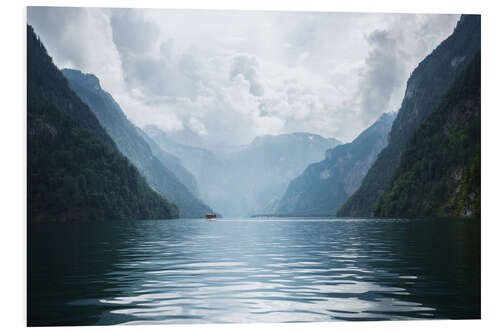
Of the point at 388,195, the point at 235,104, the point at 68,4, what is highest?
the point at 68,4

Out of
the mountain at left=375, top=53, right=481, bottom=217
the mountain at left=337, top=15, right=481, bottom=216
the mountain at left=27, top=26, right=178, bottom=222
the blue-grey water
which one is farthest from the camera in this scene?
the mountain at left=337, top=15, right=481, bottom=216

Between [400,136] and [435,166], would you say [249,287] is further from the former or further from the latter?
[400,136]

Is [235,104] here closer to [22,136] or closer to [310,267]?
[310,267]

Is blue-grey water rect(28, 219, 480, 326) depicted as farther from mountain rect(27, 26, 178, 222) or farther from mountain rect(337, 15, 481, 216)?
mountain rect(337, 15, 481, 216)

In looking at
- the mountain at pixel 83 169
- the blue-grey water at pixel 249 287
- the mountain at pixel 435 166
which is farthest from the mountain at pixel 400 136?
the blue-grey water at pixel 249 287

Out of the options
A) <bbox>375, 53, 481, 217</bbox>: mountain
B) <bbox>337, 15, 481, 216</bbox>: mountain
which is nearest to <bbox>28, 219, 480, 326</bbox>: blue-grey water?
<bbox>375, 53, 481, 217</bbox>: mountain

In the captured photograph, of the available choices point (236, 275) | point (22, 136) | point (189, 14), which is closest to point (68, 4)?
point (189, 14)

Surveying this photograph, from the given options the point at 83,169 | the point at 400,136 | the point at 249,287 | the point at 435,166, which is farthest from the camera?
the point at 400,136

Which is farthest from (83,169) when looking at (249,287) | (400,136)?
(400,136)
